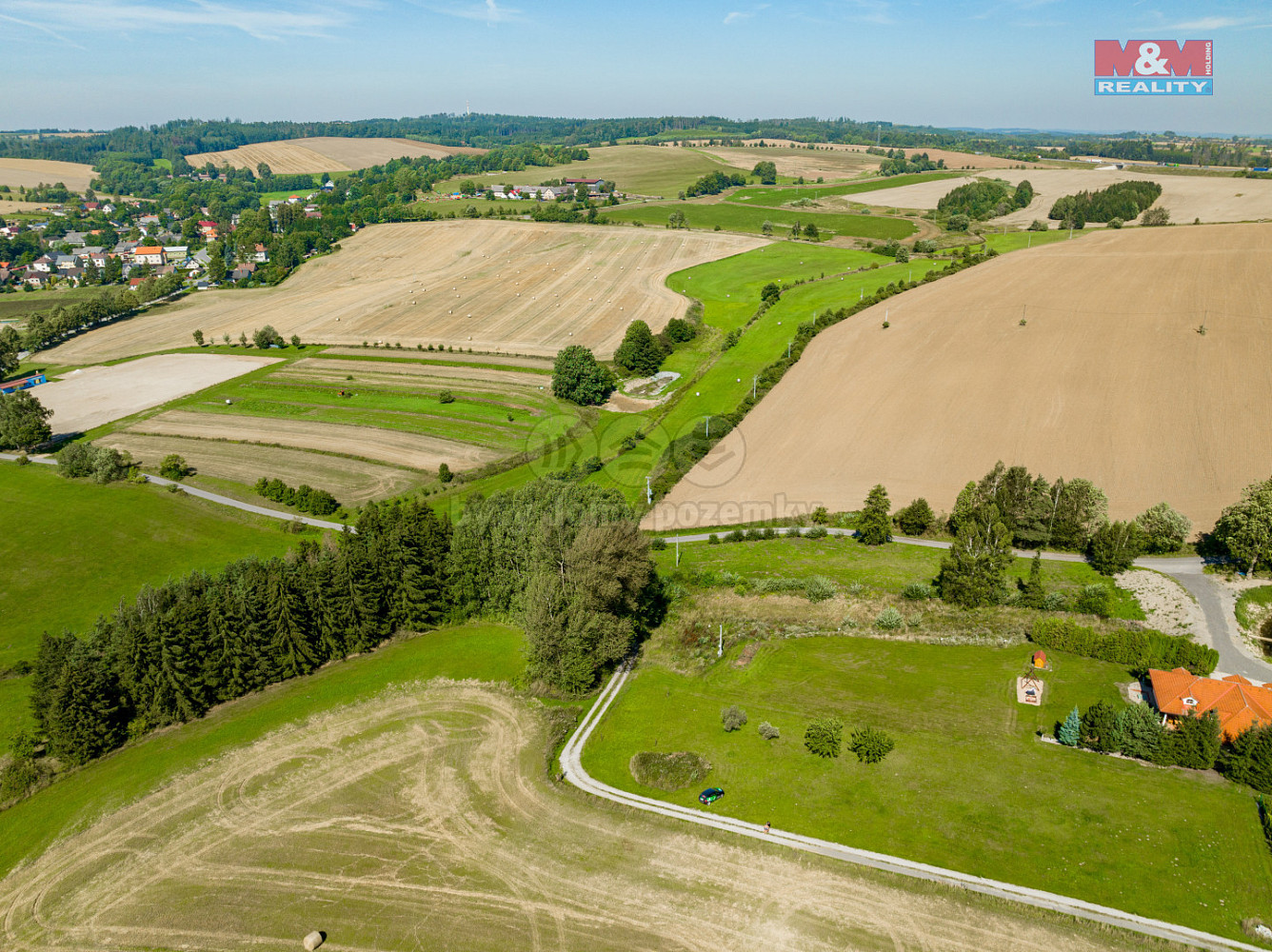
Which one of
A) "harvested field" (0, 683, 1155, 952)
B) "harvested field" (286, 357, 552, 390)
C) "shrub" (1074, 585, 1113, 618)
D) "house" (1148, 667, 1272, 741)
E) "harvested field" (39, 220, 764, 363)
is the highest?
"harvested field" (39, 220, 764, 363)

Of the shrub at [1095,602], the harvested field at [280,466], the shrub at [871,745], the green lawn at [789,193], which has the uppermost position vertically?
the green lawn at [789,193]

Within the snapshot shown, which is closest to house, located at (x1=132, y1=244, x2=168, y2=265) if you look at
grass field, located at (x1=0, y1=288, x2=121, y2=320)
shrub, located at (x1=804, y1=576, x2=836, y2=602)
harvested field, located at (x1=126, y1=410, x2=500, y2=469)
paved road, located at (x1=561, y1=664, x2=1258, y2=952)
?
grass field, located at (x1=0, y1=288, x2=121, y2=320)

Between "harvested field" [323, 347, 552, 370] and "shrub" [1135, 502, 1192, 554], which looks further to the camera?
"harvested field" [323, 347, 552, 370]

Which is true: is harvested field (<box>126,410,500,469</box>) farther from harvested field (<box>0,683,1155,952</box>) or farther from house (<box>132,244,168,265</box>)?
house (<box>132,244,168,265</box>)

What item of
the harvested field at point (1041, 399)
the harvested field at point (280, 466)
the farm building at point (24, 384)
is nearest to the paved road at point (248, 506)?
the harvested field at point (280, 466)

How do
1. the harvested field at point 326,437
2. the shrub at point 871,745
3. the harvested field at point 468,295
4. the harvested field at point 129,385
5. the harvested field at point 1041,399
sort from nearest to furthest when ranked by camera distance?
the shrub at point 871,745 → the harvested field at point 1041,399 → the harvested field at point 326,437 → the harvested field at point 129,385 → the harvested field at point 468,295

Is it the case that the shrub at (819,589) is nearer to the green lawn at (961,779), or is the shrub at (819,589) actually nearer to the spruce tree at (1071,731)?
the green lawn at (961,779)
